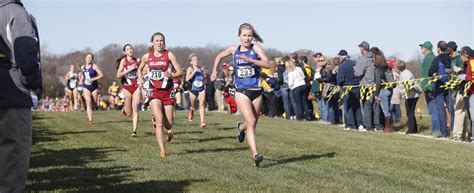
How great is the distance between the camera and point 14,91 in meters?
5.76

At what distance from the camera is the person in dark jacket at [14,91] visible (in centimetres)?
563

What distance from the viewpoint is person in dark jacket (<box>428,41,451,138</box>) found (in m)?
16.8

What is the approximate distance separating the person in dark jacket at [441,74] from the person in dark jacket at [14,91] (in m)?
12.5

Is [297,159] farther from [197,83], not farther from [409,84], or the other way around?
[197,83]

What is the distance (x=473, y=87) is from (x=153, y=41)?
22.3ft

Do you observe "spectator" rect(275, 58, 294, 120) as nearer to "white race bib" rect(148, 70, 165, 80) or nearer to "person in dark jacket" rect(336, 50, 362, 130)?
"person in dark jacket" rect(336, 50, 362, 130)

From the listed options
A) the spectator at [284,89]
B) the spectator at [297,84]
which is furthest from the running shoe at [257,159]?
the spectator at [284,89]

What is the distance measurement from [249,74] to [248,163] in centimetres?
136

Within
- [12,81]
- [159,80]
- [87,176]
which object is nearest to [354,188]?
[87,176]

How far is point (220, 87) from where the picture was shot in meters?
33.9

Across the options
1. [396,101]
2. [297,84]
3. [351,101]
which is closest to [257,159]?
[351,101]

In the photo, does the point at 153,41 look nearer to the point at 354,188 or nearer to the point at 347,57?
the point at 354,188

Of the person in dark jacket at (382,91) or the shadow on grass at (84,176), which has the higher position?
the person in dark jacket at (382,91)

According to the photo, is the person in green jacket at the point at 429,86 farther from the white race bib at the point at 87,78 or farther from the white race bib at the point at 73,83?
the white race bib at the point at 73,83
